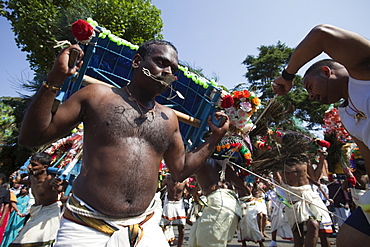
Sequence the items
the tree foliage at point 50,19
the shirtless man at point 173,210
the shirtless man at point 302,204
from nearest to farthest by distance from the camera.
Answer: the shirtless man at point 302,204
the shirtless man at point 173,210
the tree foliage at point 50,19

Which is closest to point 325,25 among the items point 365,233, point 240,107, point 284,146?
point 365,233

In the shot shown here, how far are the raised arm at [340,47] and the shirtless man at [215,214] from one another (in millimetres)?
2969

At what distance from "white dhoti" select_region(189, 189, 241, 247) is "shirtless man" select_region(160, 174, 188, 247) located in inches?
132

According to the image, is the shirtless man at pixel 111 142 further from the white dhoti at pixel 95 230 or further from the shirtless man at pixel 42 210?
the shirtless man at pixel 42 210

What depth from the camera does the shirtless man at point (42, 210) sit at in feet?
13.3

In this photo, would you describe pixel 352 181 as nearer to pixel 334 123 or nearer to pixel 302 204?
pixel 302 204

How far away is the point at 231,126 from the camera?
4.24 m

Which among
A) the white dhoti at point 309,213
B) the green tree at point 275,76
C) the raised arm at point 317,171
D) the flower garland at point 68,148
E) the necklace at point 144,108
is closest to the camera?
the necklace at point 144,108

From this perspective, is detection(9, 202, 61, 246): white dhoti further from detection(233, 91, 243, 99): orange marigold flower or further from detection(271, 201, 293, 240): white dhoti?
detection(271, 201, 293, 240): white dhoti

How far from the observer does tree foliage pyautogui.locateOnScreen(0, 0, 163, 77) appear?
1030 cm

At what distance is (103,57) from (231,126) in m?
2.03

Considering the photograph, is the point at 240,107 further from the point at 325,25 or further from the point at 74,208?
the point at 74,208

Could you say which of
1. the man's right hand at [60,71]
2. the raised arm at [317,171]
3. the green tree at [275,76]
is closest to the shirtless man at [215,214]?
the raised arm at [317,171]

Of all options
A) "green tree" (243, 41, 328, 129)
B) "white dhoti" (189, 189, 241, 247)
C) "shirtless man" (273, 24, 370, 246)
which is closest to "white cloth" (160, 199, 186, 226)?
"white dhoti" (189, 189, 241, 247)
